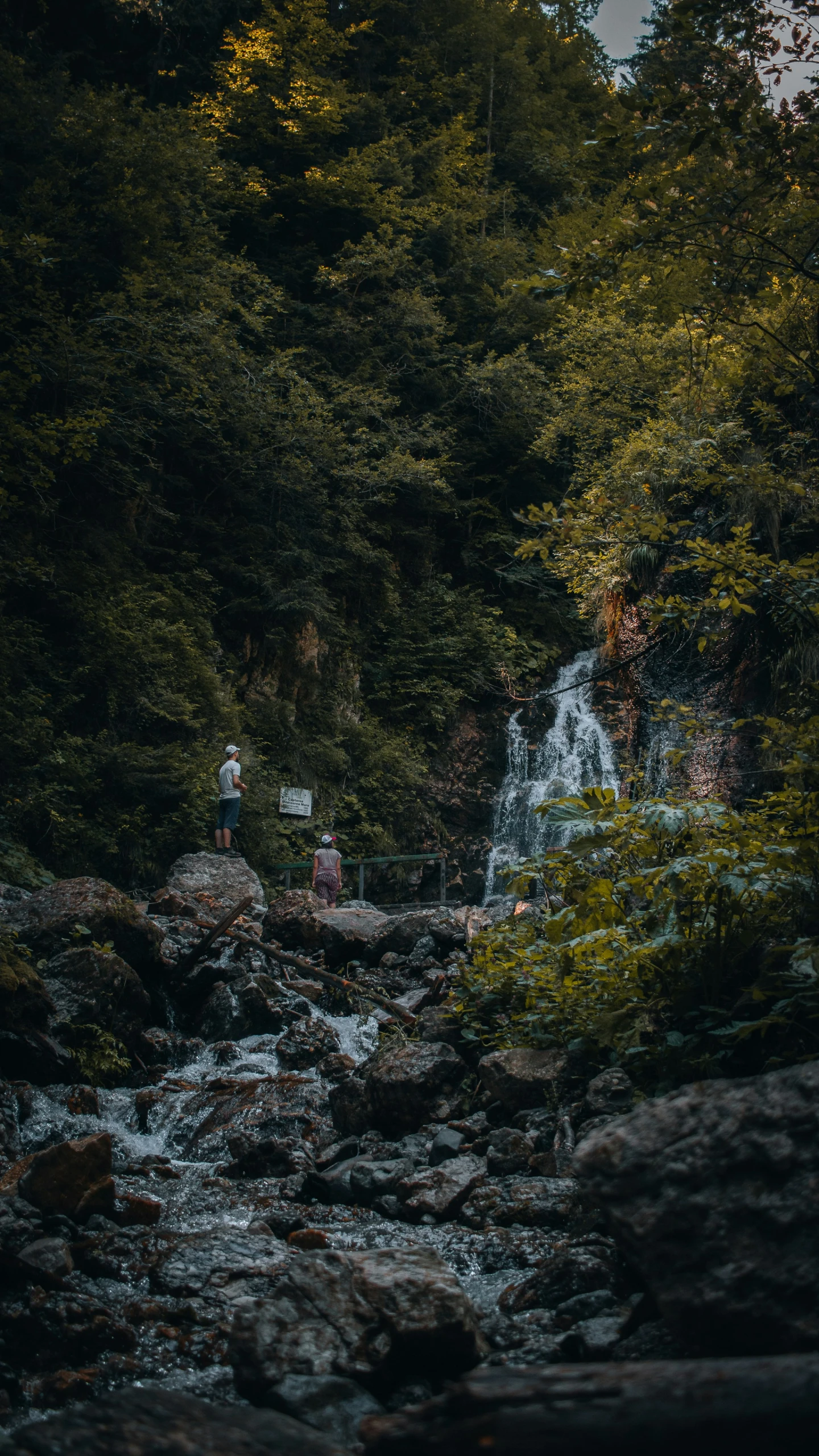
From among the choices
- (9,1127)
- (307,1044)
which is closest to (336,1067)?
(307,1044)

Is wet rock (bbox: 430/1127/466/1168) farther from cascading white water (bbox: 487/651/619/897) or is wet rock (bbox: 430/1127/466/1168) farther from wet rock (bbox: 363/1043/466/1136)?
cascading white water (bbox: 487/651/619/897)

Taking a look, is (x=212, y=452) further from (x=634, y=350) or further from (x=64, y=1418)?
(x=64, y=1418)

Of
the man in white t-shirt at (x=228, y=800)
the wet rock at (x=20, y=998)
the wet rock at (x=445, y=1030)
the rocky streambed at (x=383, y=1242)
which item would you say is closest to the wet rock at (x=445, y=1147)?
the rocky streambed at (x=383, y=1242)

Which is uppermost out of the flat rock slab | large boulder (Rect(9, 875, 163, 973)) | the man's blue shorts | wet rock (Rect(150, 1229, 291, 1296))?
the man's blue shorts

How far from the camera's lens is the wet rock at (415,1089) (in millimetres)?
5051

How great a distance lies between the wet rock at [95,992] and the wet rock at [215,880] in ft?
10.7

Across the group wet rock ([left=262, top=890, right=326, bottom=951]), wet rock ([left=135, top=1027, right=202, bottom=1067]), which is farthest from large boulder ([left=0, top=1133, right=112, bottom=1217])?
wet rock ([left=262, top=890, right=326, bottom=951])

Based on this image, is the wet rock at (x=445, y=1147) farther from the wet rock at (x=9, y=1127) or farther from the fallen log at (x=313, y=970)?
the fallen log at (x=313, y=970)

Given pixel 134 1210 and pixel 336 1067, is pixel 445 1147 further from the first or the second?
pixel 336 1067

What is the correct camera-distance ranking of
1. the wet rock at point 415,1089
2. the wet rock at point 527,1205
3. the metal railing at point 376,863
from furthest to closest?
1. the metal railing at point 376,863
2. the wet rock at point 415,1089
3. the wet rock at point 527,1205

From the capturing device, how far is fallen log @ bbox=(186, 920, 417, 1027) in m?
8.05

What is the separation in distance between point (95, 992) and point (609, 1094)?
4247 mm

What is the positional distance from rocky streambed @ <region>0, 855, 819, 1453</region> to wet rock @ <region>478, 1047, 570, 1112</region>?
16 mm

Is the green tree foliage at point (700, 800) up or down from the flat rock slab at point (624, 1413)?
up
